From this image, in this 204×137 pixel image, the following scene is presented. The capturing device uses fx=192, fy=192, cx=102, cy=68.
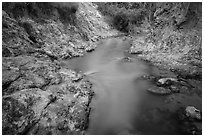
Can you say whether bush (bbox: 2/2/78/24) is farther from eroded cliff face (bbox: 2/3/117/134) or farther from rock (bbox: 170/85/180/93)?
rock (bbox: 170/85/180/93)

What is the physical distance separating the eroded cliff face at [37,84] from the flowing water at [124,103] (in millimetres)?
969

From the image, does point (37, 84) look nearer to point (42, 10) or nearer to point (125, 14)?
point (42, 10)

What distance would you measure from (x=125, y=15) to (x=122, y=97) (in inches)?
1633

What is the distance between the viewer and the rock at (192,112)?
1205 centimetres

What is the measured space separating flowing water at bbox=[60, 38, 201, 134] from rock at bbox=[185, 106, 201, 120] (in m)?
1.07

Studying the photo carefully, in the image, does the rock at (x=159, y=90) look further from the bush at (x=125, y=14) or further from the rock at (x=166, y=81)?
the bush at (x=125, y=14)

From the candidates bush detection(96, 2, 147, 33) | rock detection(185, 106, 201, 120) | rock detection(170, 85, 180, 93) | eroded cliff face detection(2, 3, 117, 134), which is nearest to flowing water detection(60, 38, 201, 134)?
eroded cliff face detection(2, 3, 117, 134)

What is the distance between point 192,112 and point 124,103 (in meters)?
4.62

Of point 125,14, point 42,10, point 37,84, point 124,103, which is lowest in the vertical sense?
point 124,103

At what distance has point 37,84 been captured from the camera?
14938 mm

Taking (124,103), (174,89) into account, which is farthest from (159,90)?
(124,103)

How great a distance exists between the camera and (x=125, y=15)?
173 feet

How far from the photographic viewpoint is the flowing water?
11727 millimetres

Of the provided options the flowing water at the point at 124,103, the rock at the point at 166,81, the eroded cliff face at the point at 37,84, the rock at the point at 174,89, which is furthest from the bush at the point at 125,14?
the rock at the point at 174,89
